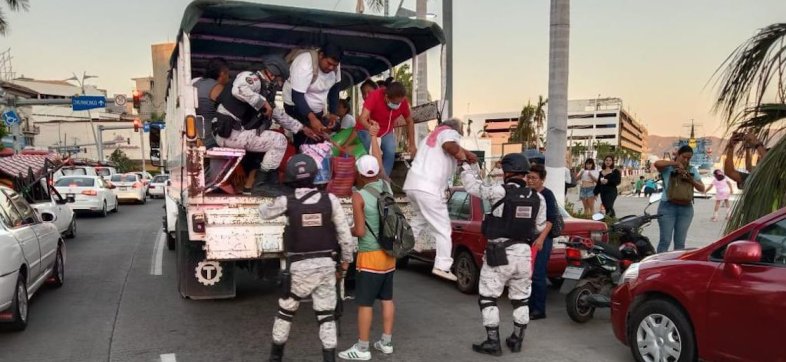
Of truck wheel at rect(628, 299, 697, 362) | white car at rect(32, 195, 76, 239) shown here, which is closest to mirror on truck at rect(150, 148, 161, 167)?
white car at rect(32, 195, 76, 239)

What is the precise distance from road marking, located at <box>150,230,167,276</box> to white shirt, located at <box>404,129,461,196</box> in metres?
5.14

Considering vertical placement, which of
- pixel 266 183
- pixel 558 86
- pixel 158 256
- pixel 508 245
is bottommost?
pixel 158 256

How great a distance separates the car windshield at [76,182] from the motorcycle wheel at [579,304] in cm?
1650

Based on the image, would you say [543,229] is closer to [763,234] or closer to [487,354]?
[487,354]

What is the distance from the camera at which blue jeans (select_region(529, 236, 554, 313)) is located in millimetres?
6273

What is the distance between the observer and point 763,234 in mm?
3938

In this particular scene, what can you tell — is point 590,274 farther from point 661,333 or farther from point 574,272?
point 661,333

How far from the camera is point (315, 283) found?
168 inches

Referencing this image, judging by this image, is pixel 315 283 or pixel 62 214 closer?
pixel 315 283

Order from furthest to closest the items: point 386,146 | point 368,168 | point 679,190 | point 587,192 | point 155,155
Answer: point 587,192 < point 155,155 < point 679,190 < point 386,146 < point 368,168

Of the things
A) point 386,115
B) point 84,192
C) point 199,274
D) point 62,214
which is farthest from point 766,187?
point 84,192

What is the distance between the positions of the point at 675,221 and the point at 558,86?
3.04 meters

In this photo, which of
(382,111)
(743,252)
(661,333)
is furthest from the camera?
(382,111)

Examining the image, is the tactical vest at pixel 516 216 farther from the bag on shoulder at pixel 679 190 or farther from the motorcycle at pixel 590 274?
the bag on shoulder at pixel 679 190
